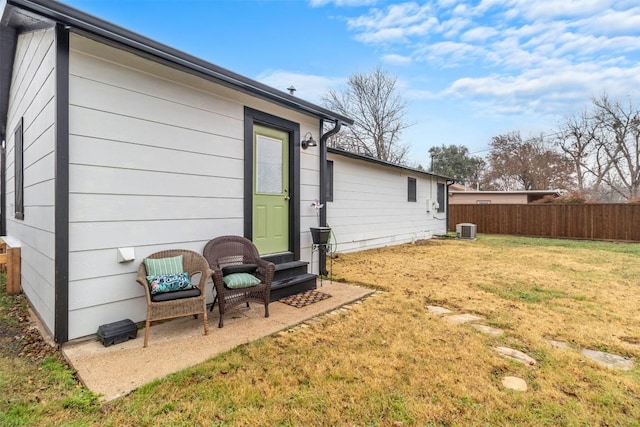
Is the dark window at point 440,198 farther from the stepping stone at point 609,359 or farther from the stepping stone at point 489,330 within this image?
the stepping stone at point 609,359

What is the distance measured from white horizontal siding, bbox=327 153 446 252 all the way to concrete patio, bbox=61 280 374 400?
428 centimetres

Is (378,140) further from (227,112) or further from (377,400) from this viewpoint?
(377,400)

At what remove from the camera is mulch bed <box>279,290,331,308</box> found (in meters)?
3.80

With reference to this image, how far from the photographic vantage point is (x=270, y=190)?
4.32 meters

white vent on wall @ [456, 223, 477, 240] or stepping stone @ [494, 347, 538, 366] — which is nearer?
stepping stone @ [494, 347, 538, 366]

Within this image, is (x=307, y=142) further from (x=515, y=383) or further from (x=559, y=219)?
(x=559, y=219)

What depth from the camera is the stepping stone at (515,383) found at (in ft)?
6.73

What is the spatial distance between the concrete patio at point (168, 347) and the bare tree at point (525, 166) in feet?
79.1

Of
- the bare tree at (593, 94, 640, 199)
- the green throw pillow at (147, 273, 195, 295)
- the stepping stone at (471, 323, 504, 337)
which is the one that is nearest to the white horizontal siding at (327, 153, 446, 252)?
the stepping stone at (471, 323, 504, 337)

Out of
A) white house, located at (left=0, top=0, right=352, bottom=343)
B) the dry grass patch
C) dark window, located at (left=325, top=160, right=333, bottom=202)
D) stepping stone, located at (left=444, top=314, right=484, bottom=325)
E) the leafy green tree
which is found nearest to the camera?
the dry grass patch

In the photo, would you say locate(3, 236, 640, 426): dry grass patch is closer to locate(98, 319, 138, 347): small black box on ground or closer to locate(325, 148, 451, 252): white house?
locate(98, 319, 138, 347): small black box on ground

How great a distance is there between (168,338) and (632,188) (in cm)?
2414

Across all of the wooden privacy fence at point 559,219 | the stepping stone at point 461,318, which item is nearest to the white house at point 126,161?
the stepping stone at point 461,318

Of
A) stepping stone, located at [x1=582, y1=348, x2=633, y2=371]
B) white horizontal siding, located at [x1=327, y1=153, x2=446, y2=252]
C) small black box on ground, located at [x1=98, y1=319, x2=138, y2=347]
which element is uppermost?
white horizontal siding, located at [x1=327, y1=153, x2=446, y2=252]
